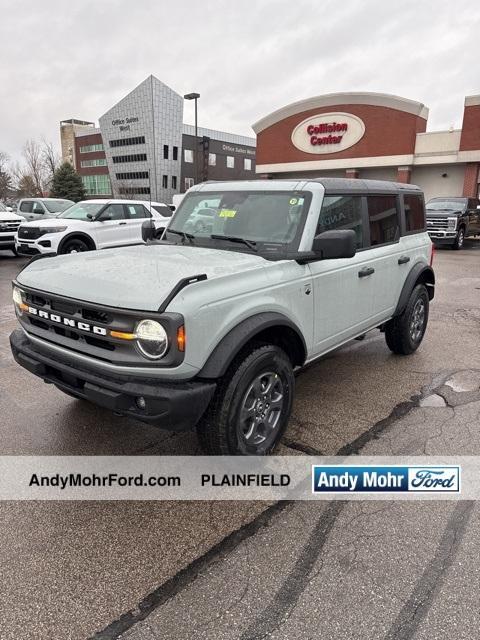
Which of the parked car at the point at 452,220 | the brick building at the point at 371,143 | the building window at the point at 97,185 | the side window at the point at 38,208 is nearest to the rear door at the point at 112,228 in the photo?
the side window at the point at 38,208

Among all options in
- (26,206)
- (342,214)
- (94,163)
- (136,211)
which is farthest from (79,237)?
(94,163)

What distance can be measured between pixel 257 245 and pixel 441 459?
6.57ft

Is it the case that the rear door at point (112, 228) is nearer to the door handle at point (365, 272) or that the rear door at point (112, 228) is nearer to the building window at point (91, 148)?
the door handle at point (365, 272)

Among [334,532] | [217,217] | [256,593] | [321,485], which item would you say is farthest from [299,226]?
[256,593]

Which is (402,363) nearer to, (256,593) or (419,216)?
(419,216)

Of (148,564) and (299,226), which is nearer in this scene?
(148,564)

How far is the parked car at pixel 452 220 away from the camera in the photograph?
16.6 m

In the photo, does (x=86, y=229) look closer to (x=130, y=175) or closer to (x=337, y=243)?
(x=337, y=243)

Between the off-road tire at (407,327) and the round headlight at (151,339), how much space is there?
10.8ft

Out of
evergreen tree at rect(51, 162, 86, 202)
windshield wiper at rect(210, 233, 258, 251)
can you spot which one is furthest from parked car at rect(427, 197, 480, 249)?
evergreen tree at rect(51, 162, 86, 202)

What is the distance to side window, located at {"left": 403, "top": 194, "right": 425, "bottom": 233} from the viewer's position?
501cm

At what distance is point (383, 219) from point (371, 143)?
26.2m

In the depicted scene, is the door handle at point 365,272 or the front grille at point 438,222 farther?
the front grille at point 438,222

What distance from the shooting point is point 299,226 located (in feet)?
11.4
